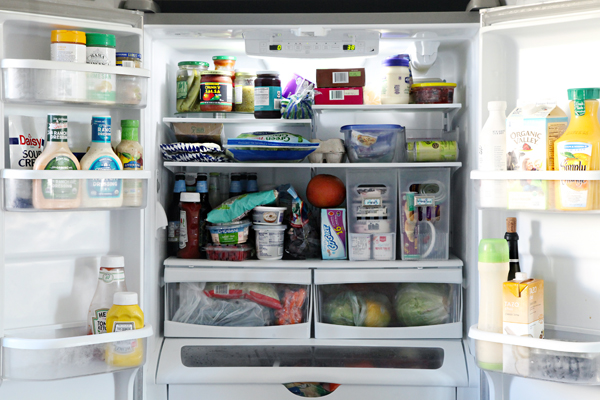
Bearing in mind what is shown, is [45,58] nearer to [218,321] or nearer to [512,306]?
[218,321]

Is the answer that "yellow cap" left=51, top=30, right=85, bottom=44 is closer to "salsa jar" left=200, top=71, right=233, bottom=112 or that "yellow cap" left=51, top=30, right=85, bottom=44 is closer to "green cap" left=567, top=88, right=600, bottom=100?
"salsa jar" left=200, top=71, right=233, bottom=112

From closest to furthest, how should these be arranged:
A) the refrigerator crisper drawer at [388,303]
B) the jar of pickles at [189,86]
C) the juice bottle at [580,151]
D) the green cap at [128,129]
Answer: the juice bottle at [580,151], the green cap at [128,129], the refrigerator crisper drawer at [388,303], the jar of pickles at [189,86]

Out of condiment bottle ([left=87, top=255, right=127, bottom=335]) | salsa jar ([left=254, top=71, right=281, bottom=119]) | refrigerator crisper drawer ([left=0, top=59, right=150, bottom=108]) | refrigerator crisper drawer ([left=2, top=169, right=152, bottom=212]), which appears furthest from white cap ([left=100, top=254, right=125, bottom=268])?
salsa jar ([left=254, top=71, right=281, bottom=119])

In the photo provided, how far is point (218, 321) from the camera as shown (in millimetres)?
1828

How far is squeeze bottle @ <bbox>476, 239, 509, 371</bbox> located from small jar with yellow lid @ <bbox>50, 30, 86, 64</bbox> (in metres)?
1.15

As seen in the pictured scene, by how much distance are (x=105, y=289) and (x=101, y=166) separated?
0.36 meters

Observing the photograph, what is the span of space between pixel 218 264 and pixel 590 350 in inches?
42.9

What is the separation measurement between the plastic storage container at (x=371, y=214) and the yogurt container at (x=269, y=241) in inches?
9.5

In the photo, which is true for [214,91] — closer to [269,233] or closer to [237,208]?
A: [237,208]

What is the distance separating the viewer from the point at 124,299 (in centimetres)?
144

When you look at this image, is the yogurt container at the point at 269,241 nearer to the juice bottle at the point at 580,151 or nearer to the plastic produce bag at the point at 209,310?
the plastic produce bag at the point at 209,310

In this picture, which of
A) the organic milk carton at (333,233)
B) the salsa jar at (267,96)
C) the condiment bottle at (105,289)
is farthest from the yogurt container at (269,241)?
the condiment bottle at (105,289)

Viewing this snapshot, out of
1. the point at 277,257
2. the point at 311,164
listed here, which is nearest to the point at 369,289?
the point at 277,257

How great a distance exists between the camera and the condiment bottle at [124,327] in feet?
4.67
